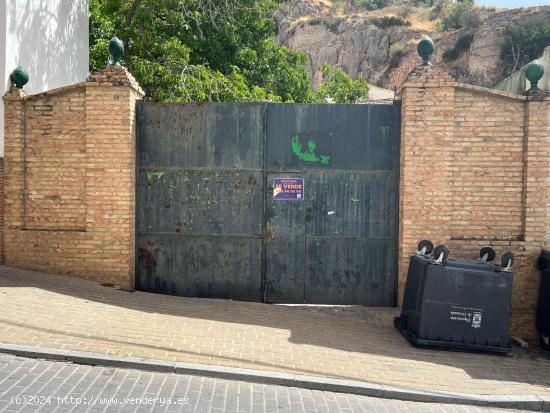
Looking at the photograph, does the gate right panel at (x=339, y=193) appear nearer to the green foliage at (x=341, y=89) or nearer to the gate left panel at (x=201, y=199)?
the gate left panel at (x=201, y=199)

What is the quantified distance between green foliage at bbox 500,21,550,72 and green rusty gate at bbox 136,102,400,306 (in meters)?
41.5

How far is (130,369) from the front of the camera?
202 inches

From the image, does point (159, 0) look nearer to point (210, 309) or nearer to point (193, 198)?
point (193, 198)

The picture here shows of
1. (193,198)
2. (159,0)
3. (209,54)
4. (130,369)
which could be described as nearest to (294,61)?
(209,54)

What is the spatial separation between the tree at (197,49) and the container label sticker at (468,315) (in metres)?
8.28

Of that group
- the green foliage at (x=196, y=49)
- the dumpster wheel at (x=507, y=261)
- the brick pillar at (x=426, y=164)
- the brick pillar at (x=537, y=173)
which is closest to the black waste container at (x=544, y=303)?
the brick pillar at (x=537, y=173)

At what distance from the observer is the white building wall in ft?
27.7

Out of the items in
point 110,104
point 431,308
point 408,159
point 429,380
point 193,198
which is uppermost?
point 110,104

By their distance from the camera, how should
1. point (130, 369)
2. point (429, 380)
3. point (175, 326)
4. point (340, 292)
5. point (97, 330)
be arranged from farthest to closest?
point (340, 292), point (175, 326), point (97, 330), point (429, 380), point (130, 369)

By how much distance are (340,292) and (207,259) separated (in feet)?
6.94

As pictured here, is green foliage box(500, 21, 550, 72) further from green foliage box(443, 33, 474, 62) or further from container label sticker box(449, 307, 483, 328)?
container label sticker box(449, 307, 483, 328)

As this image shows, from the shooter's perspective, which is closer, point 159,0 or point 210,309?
point 210,309

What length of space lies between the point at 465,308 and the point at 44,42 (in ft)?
28.4

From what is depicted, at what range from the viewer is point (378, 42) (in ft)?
190
